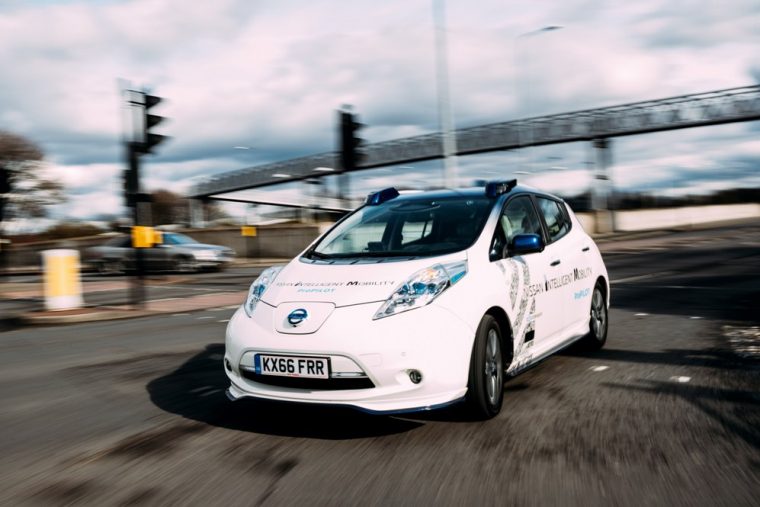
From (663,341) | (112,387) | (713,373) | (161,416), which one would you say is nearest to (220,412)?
(161,416)

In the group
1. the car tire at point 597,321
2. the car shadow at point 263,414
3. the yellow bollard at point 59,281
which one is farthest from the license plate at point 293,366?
the yellow bollard at point 59,281

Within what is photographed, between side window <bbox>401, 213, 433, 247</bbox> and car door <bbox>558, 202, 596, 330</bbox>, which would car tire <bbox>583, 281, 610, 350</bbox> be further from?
side window <bbox>401, 213, 433, 247</bbox>

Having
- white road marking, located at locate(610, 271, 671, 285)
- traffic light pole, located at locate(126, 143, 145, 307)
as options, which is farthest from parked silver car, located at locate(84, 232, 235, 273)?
white road marking, located at locate(610, 271, 671, 285)

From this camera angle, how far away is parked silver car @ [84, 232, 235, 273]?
25797 mm

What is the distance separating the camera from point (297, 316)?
455 centimetres

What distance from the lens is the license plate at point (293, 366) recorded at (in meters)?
4.35

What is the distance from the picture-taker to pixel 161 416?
516cm

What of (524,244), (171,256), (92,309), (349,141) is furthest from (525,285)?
(171,256)

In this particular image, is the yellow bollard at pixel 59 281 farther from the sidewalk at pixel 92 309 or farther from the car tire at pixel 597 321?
the car tire at pixel 597 321

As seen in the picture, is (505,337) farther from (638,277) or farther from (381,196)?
(638,277)

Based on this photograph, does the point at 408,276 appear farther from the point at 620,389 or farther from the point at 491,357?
the point at 620,389

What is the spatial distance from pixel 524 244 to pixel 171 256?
72.0 feet

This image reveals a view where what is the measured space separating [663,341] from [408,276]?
4.39 meters

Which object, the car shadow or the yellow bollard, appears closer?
the car shadow
